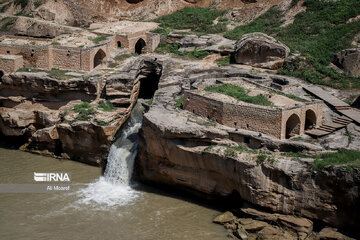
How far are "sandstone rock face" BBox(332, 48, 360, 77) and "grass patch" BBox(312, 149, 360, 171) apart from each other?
10226 mm

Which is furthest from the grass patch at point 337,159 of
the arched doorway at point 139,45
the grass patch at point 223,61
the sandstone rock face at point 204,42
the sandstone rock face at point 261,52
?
the arched doorway at point 139,45

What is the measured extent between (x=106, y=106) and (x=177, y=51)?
847 centimetres

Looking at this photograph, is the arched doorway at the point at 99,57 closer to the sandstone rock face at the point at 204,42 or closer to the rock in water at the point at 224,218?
the sandstone rock face at the point at 204,42

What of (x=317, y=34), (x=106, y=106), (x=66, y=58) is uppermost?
(x=317, y=34)

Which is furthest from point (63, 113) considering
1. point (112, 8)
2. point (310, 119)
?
point (112, 8)

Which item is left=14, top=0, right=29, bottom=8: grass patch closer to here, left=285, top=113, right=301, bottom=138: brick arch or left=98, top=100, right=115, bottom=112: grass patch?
left=98, top=100, right=115, bottom=112: grass patch

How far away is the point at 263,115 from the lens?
16609 mm

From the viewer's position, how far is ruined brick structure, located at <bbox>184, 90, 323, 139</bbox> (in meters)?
16.4

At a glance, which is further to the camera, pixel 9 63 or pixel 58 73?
pixel 9 63

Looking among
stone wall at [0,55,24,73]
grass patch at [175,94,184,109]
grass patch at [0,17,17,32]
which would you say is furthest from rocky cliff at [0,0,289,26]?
grass patch at [175,94,184,109]

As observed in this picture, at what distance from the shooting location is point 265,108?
16641mm

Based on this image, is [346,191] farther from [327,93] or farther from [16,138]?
[16,138]

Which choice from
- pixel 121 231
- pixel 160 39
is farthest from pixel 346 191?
pixel 160 39

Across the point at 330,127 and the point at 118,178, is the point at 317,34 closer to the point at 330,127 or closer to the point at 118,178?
the point at 330,127
